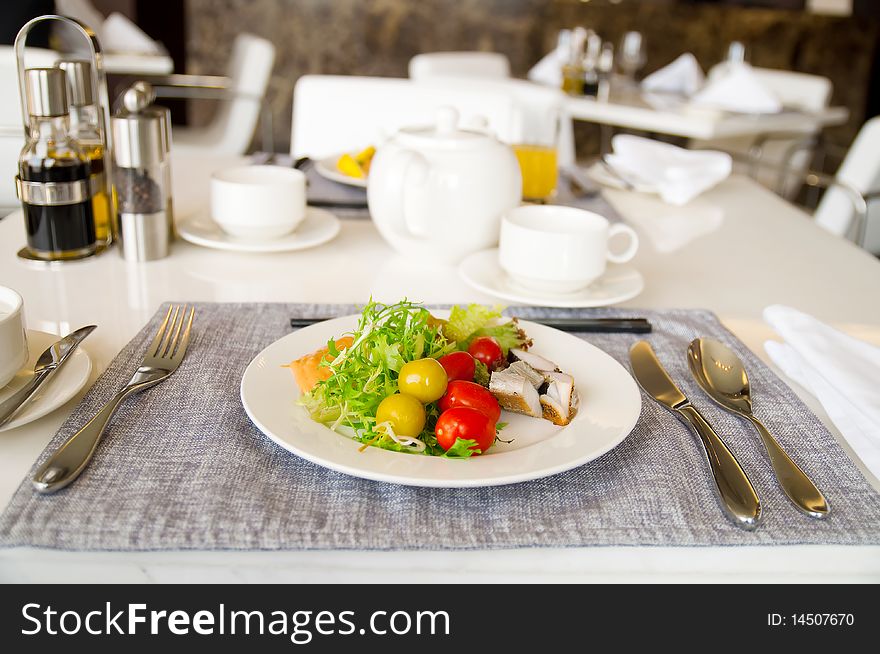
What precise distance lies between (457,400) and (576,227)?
47cm

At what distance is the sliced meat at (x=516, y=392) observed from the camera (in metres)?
0.65

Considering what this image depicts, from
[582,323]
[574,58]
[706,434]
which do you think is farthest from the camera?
[574,58]

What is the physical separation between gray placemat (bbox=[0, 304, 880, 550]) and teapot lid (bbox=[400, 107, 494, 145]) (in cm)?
46

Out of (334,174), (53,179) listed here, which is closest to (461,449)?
(53,179)

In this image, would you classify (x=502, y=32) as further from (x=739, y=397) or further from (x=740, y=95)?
(x=739, y=397)

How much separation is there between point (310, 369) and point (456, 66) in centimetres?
280

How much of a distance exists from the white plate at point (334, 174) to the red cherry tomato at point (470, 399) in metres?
0.82

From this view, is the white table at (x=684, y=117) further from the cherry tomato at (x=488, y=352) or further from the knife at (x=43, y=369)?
the knife at (x=43, y=369)

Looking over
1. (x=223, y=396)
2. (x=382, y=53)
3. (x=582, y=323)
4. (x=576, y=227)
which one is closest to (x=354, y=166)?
(x=576, y=227)

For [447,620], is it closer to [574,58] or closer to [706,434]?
[706,434]

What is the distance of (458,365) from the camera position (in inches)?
26.2

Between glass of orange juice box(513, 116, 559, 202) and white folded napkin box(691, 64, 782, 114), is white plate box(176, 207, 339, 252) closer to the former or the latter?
glass of orange juice box(513, 116, 559, 202)

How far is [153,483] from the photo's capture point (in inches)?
22.7

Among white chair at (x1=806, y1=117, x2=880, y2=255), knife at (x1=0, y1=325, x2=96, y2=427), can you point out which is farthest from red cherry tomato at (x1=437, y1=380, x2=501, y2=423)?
white chair at (x1=806, y1=117, x2=880, y2=255)
